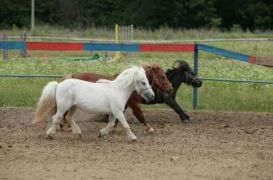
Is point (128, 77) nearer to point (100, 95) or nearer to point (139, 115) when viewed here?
point (100, 95)

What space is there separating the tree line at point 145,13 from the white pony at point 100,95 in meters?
51.4

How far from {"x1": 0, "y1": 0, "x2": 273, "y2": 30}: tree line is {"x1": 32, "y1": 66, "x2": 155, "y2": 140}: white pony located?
5137 cm

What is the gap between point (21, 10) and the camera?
197ft

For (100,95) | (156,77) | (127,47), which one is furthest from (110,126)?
(127,47)

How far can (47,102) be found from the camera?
27.2ft

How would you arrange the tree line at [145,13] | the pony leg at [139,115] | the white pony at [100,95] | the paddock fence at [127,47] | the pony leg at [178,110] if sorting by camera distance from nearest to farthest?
the white pony at [100,95], the pony leg at [139,115], the pony leg at [178,110], the paddock fence at [127,47], the tree line at [145,13]

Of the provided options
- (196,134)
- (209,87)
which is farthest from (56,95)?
(209,87)

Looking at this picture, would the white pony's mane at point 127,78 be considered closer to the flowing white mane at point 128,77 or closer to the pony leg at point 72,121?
the flowing white mane at point 128,77

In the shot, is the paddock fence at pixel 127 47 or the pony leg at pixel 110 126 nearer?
the pony leg at pixel 110 126

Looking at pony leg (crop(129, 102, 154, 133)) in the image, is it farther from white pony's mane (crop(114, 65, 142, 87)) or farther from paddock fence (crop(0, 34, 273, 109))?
paddock fence (crop(0, 34, 273, 109))

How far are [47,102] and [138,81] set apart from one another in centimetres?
126

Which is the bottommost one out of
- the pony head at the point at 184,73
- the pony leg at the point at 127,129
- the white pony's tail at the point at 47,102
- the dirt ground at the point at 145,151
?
the dirt ground at the point at 145,151

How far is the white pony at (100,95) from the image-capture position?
317 inches

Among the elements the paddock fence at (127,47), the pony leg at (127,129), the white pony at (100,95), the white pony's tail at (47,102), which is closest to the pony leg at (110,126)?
the white pony at (100,95)
